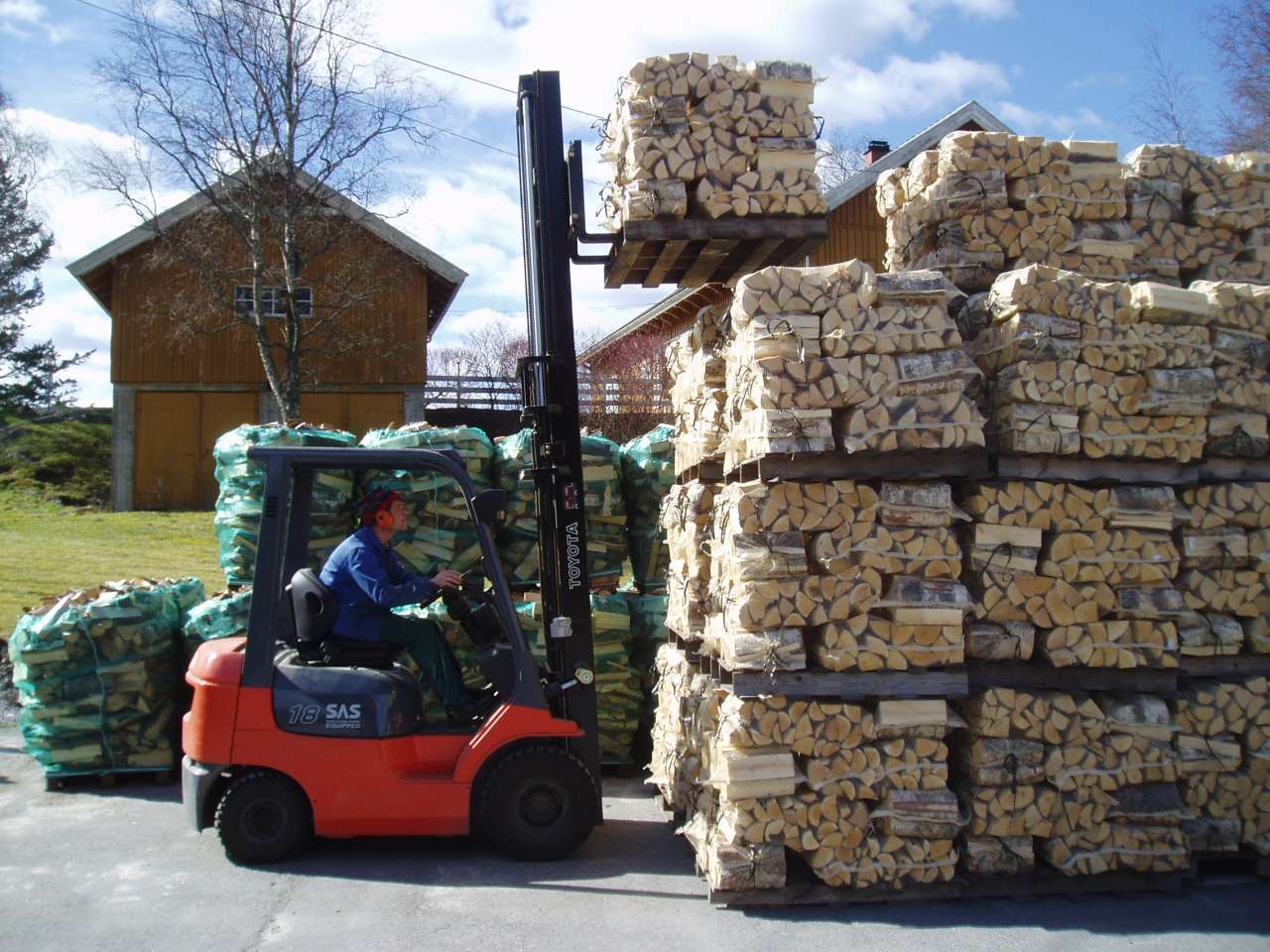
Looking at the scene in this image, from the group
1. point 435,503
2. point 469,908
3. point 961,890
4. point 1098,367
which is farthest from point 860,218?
point 469,908

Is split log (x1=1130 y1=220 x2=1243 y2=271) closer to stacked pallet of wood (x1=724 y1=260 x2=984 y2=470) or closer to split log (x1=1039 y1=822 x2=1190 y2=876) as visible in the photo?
stacked pallet of wood (x1=724 y1=260 x2=984 y2=470)

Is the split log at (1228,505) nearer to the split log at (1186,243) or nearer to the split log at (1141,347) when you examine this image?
the split log at (1141,347)

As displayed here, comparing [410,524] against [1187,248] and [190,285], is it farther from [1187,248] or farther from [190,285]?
[190,285]

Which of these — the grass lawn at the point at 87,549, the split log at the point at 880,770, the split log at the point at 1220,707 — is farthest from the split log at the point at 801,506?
the grass lawn at the point at 87,549

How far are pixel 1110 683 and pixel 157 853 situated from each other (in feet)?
18.8

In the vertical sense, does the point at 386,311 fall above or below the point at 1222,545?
above

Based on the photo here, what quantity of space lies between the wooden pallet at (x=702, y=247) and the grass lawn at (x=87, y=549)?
752 cm

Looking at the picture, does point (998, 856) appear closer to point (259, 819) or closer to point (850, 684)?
point (850, 684)

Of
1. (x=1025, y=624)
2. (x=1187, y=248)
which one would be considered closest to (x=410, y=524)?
(x=1025, y=624)

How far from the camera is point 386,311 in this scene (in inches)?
1034

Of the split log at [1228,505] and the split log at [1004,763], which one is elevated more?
the split log at [1228,505]

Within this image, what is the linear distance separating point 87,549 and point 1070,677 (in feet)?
48.1

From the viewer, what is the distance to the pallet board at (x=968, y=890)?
581cm

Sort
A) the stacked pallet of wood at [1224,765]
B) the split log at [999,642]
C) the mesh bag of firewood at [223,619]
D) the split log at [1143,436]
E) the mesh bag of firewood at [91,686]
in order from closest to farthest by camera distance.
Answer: the split log at [999,642], the split log at [1143,436], the stacked pallet of wood at [1224,765], the mesh bag of firewood at [91,686], the mesh bag of firewood at [223,619]
